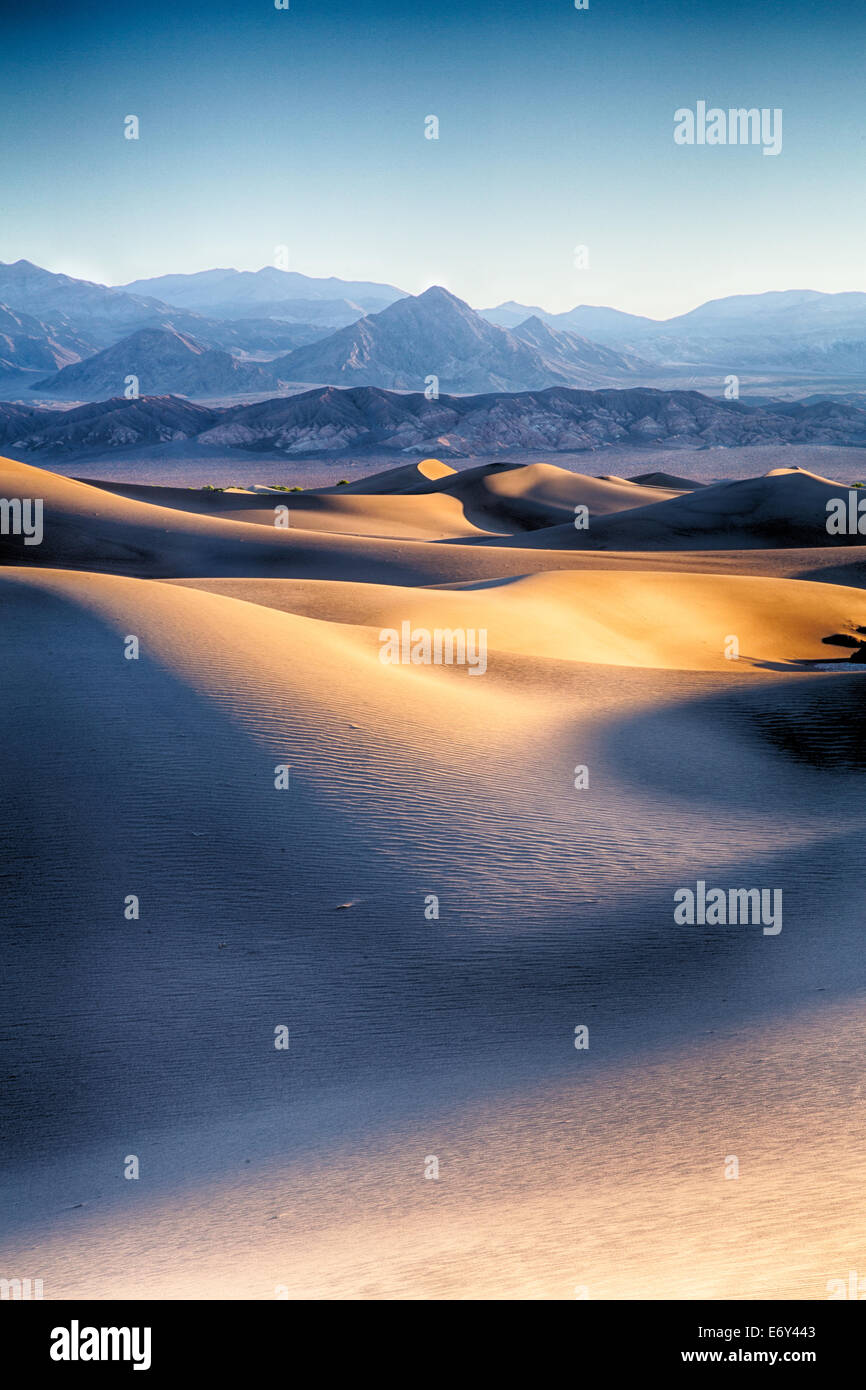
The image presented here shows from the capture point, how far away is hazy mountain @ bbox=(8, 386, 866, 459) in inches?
4390

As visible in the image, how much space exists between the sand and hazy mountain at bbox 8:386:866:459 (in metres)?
96.6

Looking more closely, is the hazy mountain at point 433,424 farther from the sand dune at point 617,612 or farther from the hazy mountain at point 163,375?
the sand dune at point 617,612

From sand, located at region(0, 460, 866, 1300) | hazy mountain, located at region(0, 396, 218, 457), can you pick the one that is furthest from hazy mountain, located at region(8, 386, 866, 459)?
sand, located at region(0, 460, 866, 1300)

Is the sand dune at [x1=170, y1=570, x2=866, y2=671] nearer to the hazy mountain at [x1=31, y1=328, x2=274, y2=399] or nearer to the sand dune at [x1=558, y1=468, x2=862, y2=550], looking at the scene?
Result: the sand dune at [x1=558, y1=468, x2=862, y2=550]

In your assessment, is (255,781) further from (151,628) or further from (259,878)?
(151,628)

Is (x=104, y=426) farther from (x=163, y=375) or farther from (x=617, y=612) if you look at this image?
(x=617, y=612)

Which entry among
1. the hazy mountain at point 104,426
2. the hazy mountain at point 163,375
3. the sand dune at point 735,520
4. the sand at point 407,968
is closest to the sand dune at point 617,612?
the sand at point 407,968

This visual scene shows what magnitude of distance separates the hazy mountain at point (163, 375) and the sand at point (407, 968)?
18177cm

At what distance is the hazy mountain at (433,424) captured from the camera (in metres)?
112

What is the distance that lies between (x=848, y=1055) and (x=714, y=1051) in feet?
2.22

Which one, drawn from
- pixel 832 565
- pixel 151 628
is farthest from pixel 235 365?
pixel 151 628

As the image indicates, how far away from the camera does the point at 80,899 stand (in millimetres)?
→ 7285

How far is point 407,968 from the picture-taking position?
22.7 feet

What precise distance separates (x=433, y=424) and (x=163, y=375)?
93543 millimetres
